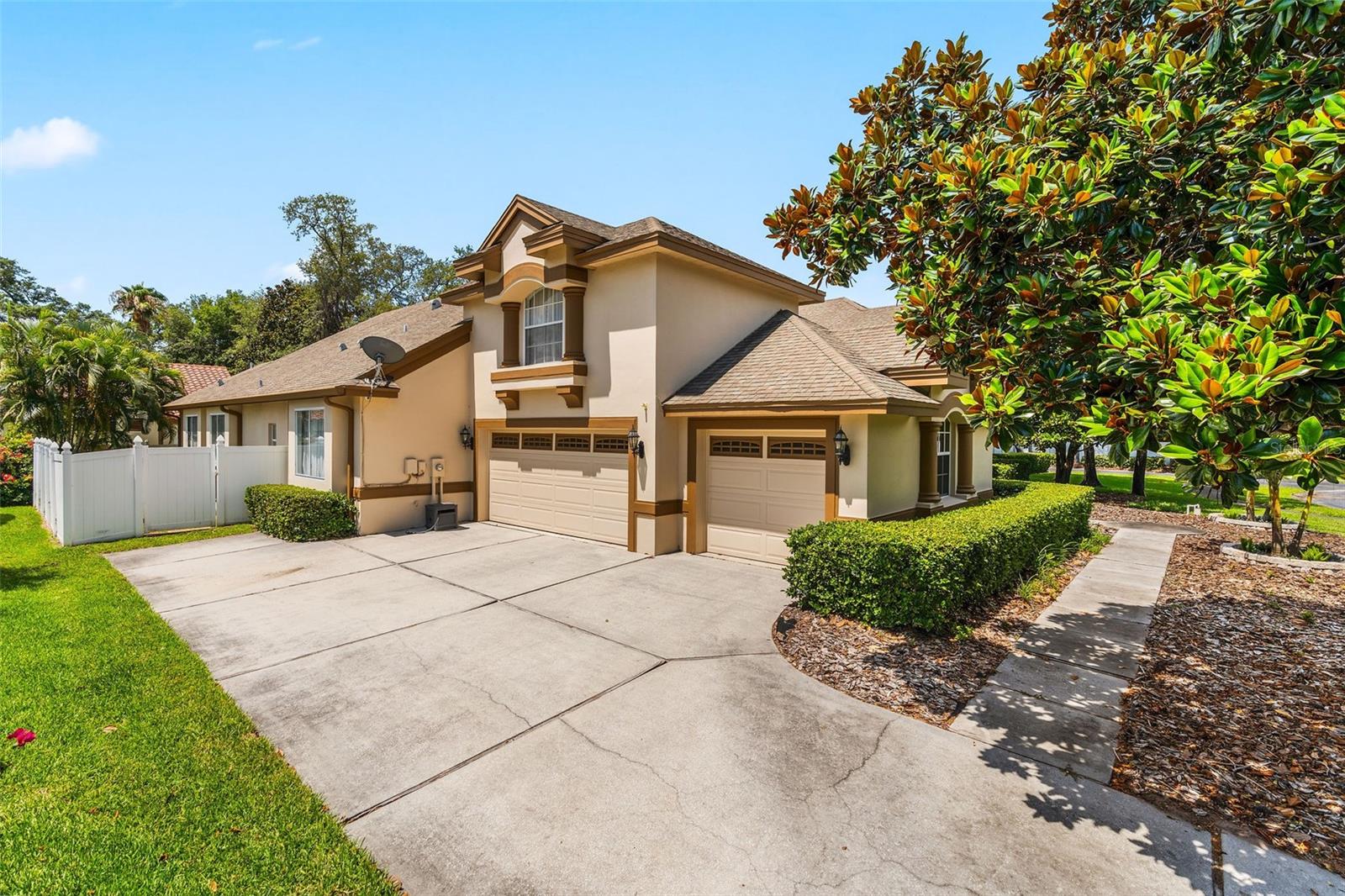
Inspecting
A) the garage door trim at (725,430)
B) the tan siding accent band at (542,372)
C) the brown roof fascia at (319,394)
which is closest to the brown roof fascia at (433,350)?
the brown roof fascia at (319,394)

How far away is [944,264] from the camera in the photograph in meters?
4.39

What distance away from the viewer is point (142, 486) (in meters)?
12.4

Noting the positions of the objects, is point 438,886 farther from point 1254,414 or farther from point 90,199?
point 90,199

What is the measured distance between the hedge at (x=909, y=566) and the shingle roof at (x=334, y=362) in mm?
10447

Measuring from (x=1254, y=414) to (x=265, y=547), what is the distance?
1449 cm

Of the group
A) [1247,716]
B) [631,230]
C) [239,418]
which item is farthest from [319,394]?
[1247,716]

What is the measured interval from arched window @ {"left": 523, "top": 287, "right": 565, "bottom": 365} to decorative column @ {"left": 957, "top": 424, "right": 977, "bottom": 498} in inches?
405

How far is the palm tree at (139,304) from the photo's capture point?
3334cm

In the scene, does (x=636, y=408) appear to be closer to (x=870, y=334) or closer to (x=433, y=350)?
(x=433, y=350)

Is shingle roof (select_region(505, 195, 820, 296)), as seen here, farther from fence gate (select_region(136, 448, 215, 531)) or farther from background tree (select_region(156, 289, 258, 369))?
background tree (select_region(156, 289, 258, 369))

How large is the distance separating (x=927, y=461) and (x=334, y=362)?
16.2m

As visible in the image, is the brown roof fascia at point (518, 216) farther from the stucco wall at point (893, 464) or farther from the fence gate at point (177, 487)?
the fence gate at point (177, 487)

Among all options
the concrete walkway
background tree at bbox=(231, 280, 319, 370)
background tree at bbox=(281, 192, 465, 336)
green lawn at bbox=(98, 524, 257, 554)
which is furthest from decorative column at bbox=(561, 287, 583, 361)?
background tree at bbox=(231, 280, 319, 370)

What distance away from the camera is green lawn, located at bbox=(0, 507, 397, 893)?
3031 mm
